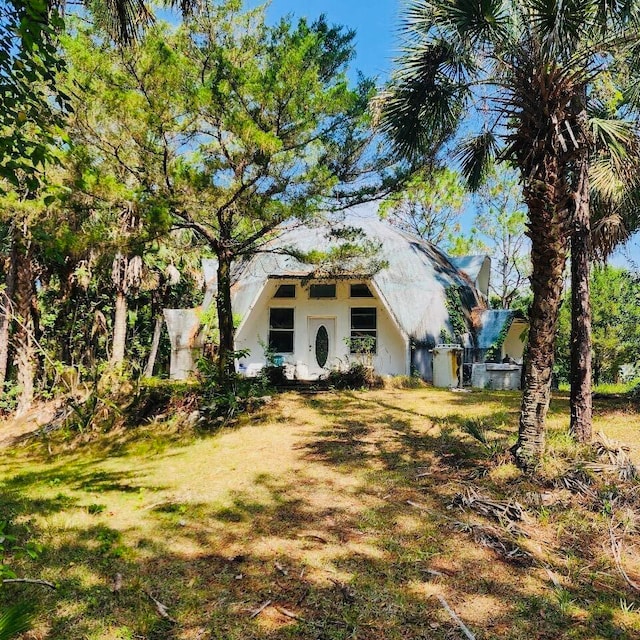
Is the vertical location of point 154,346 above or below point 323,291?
below

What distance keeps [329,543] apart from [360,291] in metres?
13.4

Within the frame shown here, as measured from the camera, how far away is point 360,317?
57.4ft

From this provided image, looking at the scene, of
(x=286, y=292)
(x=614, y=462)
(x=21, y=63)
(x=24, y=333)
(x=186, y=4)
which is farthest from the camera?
(x=286, y=292)

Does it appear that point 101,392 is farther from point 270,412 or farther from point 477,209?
point 477,209

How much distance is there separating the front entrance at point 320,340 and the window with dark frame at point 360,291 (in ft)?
3.86

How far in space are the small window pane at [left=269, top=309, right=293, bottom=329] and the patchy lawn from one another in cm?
971

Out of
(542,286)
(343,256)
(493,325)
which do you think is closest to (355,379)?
(343,256)

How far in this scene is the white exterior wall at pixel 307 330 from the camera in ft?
55.7

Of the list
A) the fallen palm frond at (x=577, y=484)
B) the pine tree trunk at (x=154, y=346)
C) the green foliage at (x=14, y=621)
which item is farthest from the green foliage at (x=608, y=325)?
the green foliage at (x=14, y=621)

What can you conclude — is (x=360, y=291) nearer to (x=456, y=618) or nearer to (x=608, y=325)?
(x=608, y=325)

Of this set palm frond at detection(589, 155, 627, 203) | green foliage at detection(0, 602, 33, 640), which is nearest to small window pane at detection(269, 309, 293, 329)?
palm frond at detection(589, 155, 627, 203)

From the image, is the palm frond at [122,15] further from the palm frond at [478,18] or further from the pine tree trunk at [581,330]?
the pine tree trunk at [581,330]

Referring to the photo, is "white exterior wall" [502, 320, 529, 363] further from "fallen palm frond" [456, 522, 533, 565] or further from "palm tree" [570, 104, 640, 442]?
"fallen palm frond" [456, 522, 533, 565]

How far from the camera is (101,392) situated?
10.7 m
